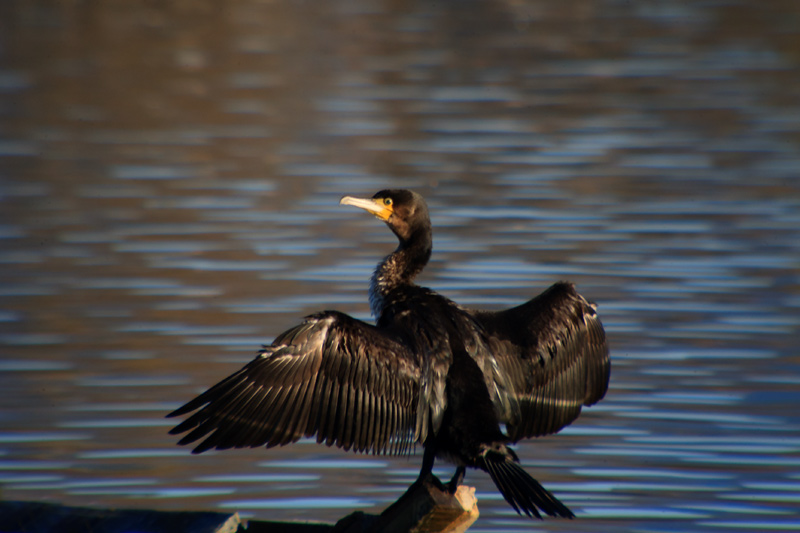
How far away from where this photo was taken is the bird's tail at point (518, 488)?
454cm

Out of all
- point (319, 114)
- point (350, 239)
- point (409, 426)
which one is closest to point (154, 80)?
point (319, 114)

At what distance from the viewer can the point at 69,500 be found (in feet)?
22.4

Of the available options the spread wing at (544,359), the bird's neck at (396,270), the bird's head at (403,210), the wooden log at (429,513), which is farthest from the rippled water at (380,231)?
the wooden log at (429,513)

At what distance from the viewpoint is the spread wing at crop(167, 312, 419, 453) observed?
4.65 meters

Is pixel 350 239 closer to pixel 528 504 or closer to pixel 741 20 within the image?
pixel 528 504

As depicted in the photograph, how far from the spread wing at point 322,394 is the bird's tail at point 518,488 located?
342 mm

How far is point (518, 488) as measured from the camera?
4656mm

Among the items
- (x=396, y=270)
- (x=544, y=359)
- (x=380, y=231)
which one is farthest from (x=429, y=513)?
(x=380, y=231)

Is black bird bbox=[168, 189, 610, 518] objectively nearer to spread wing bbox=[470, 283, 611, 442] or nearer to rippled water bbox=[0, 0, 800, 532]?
spread wing bbox=[470, 283, 611, 442]

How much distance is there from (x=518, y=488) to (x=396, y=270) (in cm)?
155

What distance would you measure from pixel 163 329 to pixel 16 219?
382 cm

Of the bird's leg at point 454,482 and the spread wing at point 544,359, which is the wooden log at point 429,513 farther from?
the spread wing at point 544,359

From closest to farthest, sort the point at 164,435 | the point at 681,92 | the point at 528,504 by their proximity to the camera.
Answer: the point at 528,504 → the point at 164,435 → the point at 681,92

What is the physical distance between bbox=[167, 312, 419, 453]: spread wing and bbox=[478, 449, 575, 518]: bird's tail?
0.34 m
